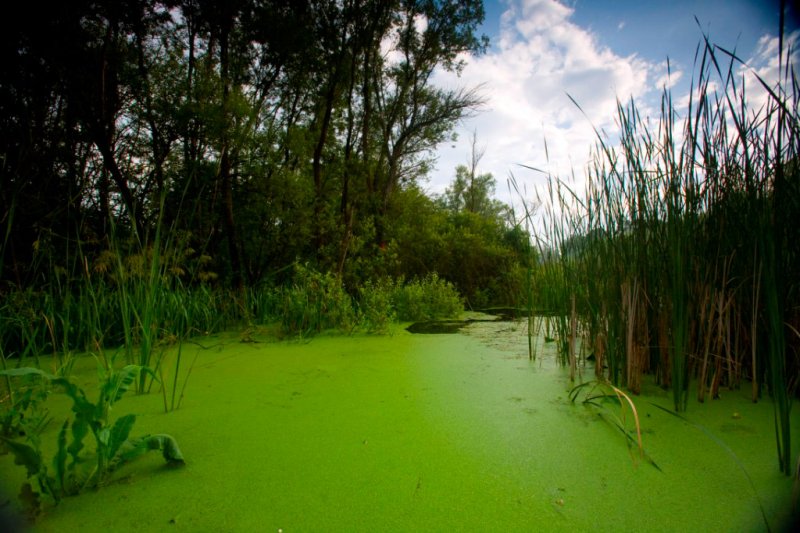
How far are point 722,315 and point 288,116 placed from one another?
7.01 metres

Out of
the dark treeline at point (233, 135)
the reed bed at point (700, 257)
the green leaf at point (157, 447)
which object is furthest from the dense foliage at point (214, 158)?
the reed bed at point (700, 257)

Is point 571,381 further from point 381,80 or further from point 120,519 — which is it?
point 381,80

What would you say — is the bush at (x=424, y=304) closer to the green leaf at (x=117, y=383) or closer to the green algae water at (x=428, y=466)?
the green algae water at (x=428, y=466)

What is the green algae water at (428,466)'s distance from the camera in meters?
0.66

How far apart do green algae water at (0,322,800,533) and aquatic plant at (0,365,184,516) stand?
4 cm

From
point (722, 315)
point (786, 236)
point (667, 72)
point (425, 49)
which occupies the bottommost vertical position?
point (722, 315)

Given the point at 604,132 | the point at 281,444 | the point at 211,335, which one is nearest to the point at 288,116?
the point at 211,335

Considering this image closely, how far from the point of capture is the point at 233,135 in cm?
418

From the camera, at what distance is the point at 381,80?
7625mm

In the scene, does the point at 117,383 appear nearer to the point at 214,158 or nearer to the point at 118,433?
the point at 118,433

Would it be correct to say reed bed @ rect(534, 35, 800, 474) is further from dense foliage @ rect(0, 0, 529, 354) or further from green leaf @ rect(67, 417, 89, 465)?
green leaf @ rect(67, 417, 89, 465)

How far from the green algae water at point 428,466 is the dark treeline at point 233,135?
39.7 inches

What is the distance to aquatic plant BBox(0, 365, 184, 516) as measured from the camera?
0.67m

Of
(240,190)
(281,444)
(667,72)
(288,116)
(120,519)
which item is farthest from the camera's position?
(288,116)
